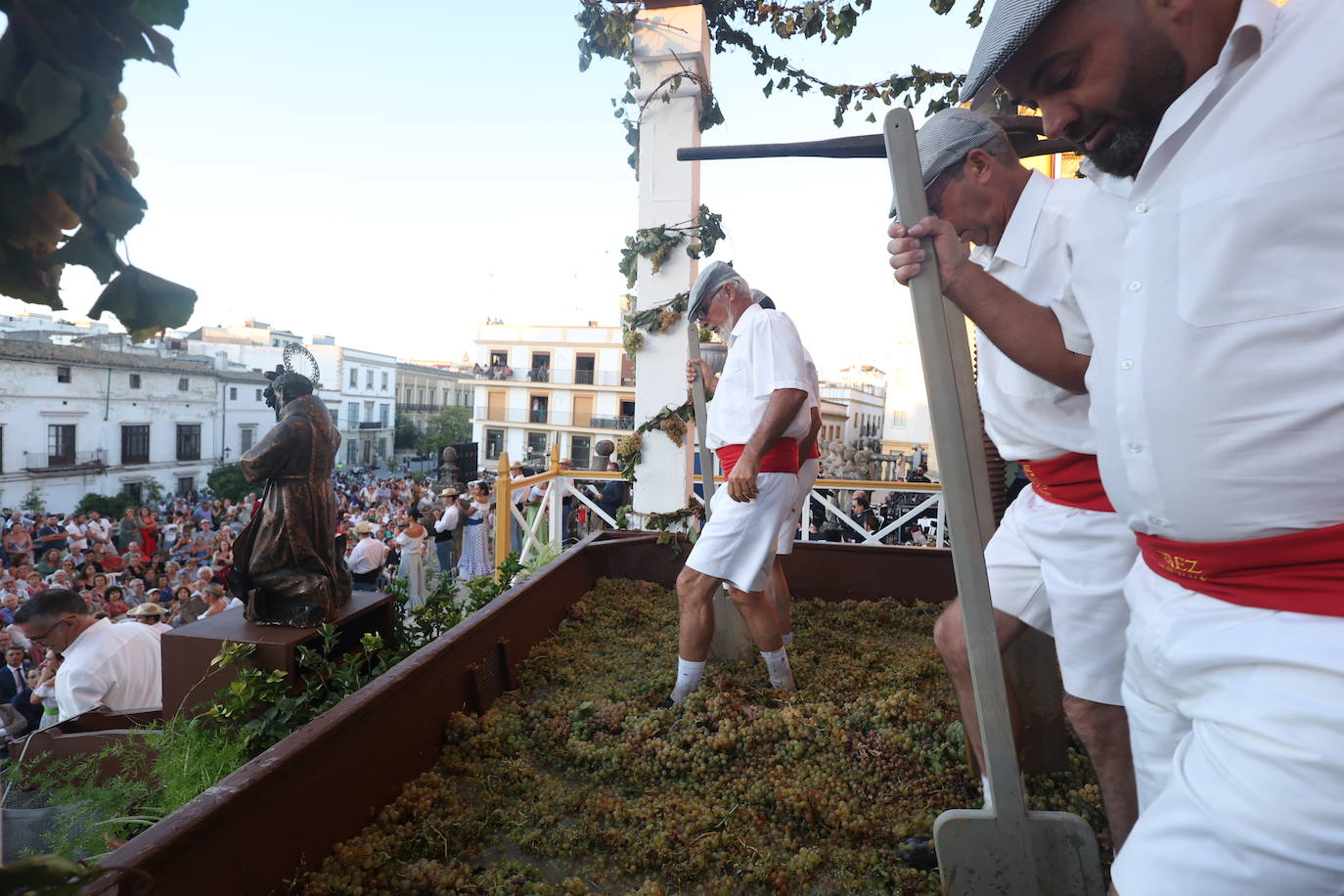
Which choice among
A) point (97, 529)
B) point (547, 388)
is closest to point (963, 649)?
point (97, 529)

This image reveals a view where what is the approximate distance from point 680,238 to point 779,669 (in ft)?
11.4

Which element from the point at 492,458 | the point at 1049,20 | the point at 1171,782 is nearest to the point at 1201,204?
the point at 1049,20

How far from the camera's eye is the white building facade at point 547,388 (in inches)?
1924

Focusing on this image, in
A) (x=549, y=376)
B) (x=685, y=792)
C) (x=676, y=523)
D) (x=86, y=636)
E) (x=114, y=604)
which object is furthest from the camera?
(x=549, y=376)

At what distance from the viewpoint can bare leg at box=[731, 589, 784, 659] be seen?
317 centimetres

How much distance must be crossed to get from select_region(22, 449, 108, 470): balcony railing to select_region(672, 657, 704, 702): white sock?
1452 inches

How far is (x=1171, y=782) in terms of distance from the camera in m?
1.05

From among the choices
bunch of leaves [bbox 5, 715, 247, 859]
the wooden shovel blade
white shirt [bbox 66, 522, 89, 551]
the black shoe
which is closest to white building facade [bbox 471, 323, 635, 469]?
white shirt [bbox 66, 522, 89, 551]

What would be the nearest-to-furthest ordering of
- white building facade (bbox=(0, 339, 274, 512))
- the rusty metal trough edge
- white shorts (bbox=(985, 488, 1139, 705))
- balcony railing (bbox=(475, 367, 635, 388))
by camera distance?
the rusty metal trough edge, white shorts (bbox=(985, 488, 1139, 705)), white building facade (bbox=(0, 339, 274, 512)), balcony railing (bbox=(475, 367, 635, 388))

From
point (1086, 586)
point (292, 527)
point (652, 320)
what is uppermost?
point (652, 320)

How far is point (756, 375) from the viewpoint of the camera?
3172mm

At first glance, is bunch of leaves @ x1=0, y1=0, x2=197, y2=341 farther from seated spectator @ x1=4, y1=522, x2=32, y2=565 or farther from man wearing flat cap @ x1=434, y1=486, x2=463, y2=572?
seated spectator @ x1=4, y1=522, x2=32, y2=565

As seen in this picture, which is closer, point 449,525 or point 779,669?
point 779,669

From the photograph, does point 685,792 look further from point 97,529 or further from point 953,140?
point 97,529
